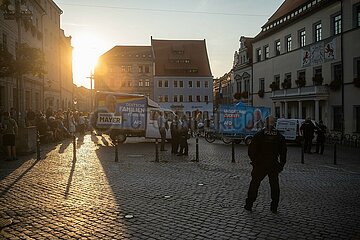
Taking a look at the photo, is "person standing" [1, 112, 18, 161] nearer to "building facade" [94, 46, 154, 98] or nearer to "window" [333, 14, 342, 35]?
"window" [333, 14, 342, 35]

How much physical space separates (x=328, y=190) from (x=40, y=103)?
32.2m

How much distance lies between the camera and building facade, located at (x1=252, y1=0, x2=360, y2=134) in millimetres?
28312

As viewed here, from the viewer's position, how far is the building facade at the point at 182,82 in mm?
72500

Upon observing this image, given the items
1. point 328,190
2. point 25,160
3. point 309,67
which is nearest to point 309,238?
point 328,190

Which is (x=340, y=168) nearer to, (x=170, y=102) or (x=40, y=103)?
(x=40, y=103)

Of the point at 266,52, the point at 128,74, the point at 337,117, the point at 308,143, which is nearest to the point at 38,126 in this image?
the point at 308,143

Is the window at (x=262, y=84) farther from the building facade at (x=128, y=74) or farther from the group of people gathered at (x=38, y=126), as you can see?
the building facade at (x=128, y=74)

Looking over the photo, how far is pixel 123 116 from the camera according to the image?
22672mm

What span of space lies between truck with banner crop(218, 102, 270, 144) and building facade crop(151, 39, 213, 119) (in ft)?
151

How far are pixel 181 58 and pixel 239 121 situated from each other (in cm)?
5247

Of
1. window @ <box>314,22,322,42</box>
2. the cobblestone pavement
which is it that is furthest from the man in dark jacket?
window @ <box>314,22,322,42</box>

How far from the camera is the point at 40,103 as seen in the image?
1414 inches

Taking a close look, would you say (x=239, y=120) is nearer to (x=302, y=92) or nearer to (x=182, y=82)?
(x=302, y=92)

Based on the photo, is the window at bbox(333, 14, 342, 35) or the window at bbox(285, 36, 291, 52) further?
the window at bbox(285, 36, 291, 52)
